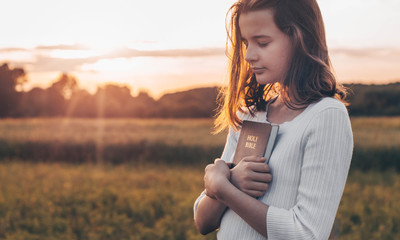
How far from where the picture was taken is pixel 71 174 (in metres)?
8.56

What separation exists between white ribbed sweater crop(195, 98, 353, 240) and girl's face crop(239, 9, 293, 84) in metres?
0.16

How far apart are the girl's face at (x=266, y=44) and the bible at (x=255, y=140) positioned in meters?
0.17

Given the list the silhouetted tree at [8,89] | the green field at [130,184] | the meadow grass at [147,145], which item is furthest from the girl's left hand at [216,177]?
the silhouetted tree at [8,89]

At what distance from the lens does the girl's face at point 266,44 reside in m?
1.31

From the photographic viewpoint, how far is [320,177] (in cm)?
120

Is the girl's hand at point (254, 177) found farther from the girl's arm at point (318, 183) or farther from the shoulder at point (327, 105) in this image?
the shoulder at point (327, 105)

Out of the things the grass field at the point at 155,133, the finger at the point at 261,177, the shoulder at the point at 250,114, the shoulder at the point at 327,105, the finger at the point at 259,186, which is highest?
the shoulder at the point at 327,105

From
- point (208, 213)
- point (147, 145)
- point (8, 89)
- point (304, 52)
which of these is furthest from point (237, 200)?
point (8, 89)

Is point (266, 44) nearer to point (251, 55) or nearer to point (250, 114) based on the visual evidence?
point (251, 55)

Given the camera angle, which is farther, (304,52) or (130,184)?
(130,184)

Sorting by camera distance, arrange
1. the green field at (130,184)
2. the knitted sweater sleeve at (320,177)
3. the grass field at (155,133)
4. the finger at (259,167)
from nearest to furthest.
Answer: the knitted sweater sleeve at (320,177)
the finger at (259,167)
the green field at (130,184)
the grass field at (155,133)

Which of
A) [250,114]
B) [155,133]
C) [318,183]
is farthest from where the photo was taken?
[155,133]

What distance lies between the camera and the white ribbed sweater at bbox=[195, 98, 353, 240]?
1.20 metres

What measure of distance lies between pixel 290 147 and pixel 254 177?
139mm
